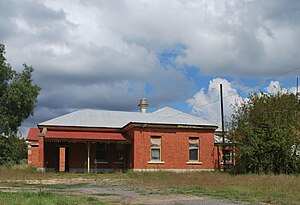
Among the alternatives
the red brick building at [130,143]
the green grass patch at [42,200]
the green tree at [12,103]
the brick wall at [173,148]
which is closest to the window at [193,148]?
the red brick building at [130,143]

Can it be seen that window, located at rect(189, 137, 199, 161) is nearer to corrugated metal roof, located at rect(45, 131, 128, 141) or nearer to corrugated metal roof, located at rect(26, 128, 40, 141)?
corrugated metal roof, located at rect(45, 131, 128, 141)

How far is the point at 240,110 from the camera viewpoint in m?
32.2

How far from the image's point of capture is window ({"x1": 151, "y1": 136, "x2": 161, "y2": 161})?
113 feet

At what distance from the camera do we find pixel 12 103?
41844 mm

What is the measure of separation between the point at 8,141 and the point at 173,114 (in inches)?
673

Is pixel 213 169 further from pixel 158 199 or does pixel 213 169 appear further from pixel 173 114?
pixel 158 199

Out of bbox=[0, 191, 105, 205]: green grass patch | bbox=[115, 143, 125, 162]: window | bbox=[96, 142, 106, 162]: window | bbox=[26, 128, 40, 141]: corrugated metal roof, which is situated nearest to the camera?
bbox=[0, 191, 105, 205]: green grass patch

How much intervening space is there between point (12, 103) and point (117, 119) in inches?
424

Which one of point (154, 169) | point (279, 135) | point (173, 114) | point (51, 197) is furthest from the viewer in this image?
point (173, 114)

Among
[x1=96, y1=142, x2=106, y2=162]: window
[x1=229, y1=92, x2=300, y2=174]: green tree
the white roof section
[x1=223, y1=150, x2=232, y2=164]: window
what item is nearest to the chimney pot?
the white roof section

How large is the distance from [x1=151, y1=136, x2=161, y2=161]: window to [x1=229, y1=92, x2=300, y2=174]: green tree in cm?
634

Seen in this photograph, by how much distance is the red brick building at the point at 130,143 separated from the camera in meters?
34.0

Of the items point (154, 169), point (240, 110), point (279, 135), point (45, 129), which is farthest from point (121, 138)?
point (279, 135)

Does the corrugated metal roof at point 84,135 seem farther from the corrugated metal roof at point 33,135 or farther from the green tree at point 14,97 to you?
the corrugated metal roof at point 33,135
